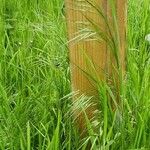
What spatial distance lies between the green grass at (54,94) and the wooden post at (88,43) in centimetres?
5

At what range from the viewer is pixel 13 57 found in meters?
1.71

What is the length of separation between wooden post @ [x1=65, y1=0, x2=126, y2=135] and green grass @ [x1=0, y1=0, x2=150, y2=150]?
5 centimetres

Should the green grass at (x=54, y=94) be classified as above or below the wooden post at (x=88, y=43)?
below

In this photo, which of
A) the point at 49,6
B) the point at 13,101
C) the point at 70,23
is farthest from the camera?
the point at 49,6

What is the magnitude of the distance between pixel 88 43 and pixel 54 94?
0.92ft

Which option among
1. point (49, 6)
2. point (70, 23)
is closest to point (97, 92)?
point (70, 23)

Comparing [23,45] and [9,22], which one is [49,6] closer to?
[9,22]

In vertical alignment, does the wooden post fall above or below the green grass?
above

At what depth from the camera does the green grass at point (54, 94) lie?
123 cm

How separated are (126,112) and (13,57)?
1.98 ft

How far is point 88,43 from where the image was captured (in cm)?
125

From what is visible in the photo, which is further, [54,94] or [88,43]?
[54,94]

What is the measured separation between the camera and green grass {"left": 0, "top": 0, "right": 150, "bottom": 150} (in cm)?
123

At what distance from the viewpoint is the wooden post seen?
1197mm
